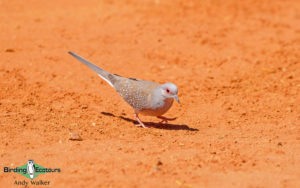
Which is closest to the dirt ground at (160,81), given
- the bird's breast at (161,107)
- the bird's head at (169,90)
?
the bird's breast at (161,107)

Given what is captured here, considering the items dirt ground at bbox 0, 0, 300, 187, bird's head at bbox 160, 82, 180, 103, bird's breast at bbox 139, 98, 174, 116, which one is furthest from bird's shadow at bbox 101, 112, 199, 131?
bird's head at bbox 160, 82, 180, 103

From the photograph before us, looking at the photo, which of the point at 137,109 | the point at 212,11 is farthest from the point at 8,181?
the point at 212,11

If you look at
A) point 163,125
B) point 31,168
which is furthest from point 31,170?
point 163,125

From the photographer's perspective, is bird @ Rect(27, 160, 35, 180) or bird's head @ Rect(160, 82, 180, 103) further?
bird's head @ Rect(160, 82, 180, 103)

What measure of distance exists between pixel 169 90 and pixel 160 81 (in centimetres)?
214

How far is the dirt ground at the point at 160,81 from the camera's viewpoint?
5.02m

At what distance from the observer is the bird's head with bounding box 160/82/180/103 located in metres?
6.51

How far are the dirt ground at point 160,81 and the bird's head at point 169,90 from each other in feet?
1.90

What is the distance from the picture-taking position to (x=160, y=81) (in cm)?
867

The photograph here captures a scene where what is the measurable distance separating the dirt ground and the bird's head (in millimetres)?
579

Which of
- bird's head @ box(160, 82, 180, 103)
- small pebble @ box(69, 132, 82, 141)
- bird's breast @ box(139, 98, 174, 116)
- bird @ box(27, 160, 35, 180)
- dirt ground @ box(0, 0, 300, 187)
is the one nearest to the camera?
bird @ box(27, 160, 35, 180)

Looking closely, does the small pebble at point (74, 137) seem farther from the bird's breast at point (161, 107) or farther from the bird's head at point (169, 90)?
the bird's head at point (169, 90)

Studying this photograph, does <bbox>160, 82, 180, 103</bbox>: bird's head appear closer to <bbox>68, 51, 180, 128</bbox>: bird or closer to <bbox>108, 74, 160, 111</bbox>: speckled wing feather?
<bbox>68, 51, 180, 128</bbox>: bird

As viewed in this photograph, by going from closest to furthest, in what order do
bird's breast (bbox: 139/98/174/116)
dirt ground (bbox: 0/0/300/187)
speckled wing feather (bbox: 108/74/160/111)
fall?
dirt ground (bbox: 0/0/300/187) → bird's breast (bbox: 139/98/174/116) → speckled wing feather (bbox: 108/74/160/111)
